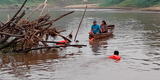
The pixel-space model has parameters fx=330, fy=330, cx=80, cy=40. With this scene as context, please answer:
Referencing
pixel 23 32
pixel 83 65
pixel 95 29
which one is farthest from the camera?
pixel 95 29

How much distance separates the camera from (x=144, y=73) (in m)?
16.4

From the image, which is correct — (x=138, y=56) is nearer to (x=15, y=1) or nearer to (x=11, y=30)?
(x=11, y=30)

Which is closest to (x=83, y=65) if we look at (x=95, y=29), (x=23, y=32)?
(x=23, y=32)

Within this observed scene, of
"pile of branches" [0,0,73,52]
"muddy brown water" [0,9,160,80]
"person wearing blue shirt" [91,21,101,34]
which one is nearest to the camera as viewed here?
"muddy brown water" [0,9,160,80]

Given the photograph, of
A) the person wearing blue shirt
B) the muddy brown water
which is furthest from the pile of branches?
the person wearing blue shirt

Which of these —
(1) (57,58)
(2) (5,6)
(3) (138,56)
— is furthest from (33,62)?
(2) (5,6)

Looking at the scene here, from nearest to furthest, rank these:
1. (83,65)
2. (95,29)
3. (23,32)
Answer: (83,65)
(23,32)
(95,29)

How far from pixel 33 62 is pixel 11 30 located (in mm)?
3144

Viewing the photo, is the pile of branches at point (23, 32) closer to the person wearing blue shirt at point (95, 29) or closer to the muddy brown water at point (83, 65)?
the muddy brown water at point (83, 65)

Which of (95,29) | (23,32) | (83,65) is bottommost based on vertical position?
(83,65)

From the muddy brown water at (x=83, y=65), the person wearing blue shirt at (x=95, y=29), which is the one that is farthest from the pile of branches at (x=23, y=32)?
the person wearing blue shirt at (x=95, y=29)

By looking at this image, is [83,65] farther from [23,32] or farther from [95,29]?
[95,29]

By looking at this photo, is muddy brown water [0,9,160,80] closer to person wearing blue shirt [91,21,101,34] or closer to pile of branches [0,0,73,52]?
pile of branches [0,0,73,52]

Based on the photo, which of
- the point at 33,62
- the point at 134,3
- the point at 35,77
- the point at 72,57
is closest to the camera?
the point at 35,77
